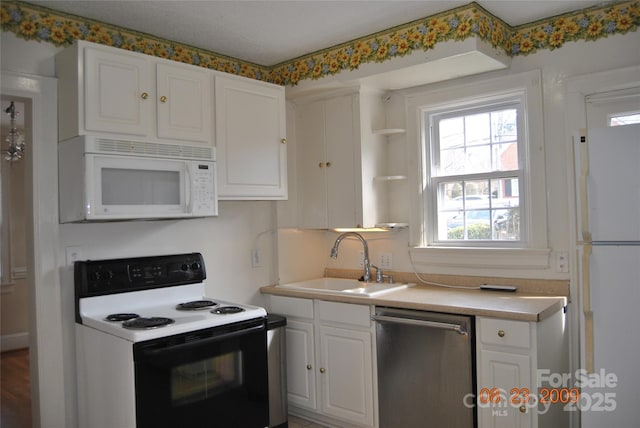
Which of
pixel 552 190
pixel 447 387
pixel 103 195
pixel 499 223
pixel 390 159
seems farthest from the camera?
pixel 390 159

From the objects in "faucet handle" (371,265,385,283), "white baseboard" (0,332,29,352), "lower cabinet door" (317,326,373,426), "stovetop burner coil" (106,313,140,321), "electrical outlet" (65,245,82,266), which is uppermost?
"electrical outlet" (65,245,82,266)

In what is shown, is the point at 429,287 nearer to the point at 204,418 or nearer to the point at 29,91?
the point at 204,418

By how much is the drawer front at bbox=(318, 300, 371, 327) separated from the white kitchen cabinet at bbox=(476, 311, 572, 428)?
25.4 inches

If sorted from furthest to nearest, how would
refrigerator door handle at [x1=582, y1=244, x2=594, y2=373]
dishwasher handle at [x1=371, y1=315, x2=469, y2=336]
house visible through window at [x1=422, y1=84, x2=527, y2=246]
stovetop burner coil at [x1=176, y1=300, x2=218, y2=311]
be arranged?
1. house visible through window at [x1=422, y1=84, x2=527, y2=246]
2. stovetop burner coil at [x1=176, y1=300, x2=218, y2=311]
3. dishwasher handle at [x1=371, y1=315, x2=469, y2=336]
4. refrigerator door handle at [x1=582, y1=244, x2=594, y2=373]

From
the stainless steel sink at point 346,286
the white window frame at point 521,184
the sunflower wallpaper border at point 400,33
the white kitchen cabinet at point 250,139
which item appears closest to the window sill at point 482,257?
the white window frame at point 521,184

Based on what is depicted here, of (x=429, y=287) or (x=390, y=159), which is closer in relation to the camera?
(x=429, y=287)

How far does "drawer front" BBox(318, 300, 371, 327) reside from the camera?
284cm

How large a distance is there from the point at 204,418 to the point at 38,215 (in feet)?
4.03

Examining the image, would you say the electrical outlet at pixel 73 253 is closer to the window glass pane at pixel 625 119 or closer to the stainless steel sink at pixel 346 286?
the stainless steel sink at pixel 346 286

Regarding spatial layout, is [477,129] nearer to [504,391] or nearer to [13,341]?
[504,391]

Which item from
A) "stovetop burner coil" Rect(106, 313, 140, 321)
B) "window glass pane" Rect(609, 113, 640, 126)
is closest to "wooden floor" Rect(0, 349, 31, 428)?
"stovetop burner coil" Rect(106, 313, 140, 321)

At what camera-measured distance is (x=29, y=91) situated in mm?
2398

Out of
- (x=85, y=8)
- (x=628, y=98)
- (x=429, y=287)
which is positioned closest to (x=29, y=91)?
(x=85, y=8)

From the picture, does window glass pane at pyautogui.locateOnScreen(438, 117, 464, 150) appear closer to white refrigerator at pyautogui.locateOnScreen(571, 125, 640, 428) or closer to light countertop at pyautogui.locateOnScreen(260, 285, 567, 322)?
light countertop at pyautogui.locateOnScreen(260, 285, 567, 322)
